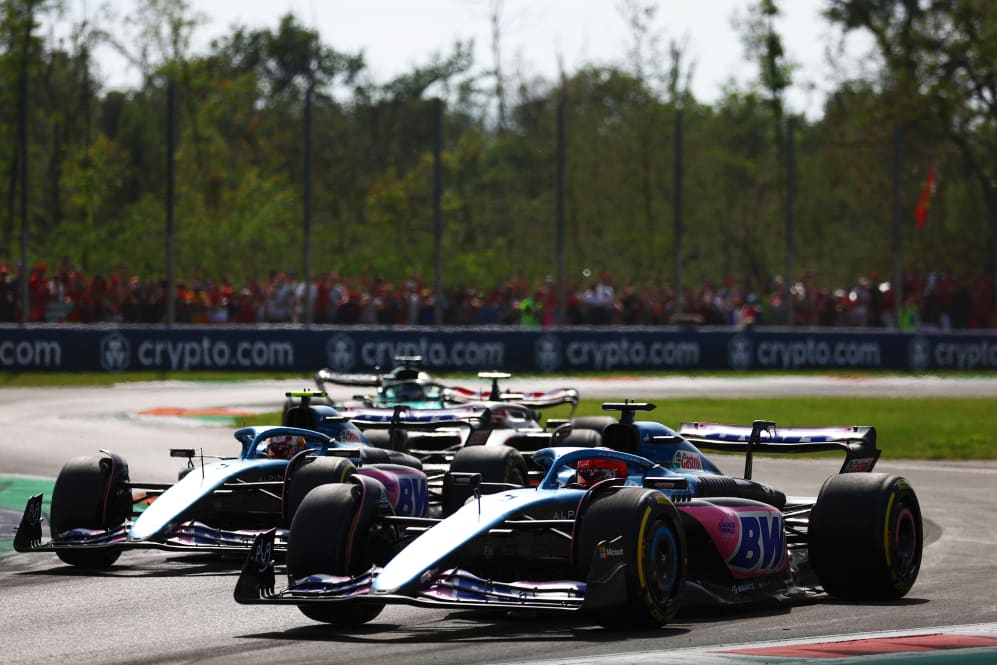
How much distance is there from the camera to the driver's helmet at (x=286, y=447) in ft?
43.1

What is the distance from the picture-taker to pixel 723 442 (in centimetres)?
1256

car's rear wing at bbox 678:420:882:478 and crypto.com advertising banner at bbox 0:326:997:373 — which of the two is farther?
crypto.com advertising banner at bbox 0:326:997:373

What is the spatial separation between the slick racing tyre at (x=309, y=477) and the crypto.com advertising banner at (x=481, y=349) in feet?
78.8

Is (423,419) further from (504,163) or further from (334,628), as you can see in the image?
(504,163)

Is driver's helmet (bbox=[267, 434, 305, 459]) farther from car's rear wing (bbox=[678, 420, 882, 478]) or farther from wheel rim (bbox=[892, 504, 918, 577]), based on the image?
wheel rim (bbox=[892, 504, 918, 577])

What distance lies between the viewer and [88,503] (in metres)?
11.8

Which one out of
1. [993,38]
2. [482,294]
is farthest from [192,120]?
[993,38]

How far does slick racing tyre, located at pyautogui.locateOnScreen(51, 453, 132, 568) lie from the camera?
11797 millimetres

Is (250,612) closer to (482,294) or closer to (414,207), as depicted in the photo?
(482,294)

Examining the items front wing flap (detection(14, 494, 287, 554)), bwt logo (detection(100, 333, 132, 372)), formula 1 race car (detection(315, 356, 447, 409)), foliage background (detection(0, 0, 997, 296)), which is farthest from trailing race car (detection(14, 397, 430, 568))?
foliage background (detection(0, 0, 997, 296))

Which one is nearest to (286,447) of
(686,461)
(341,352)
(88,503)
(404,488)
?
(404,488)

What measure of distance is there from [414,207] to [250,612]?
200 ft

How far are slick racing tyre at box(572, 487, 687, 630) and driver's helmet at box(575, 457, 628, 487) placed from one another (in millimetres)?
1065

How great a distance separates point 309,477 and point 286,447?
169cm
